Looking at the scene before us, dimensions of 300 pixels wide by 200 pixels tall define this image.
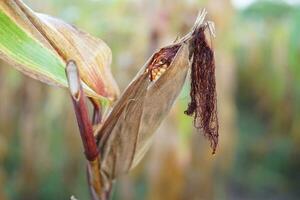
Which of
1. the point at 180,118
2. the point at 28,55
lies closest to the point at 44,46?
the point at 28,55

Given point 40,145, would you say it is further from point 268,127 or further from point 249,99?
point 249,99

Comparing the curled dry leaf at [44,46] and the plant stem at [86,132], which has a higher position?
the curled dry leaf at [44,46]

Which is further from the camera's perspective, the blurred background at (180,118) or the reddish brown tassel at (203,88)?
the blurred background at (180,118)

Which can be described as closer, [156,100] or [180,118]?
[156,100]

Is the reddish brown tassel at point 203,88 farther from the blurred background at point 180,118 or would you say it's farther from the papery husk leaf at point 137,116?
the blurred background at point 180,118

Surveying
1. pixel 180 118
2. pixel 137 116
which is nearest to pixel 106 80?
pixel 137 116

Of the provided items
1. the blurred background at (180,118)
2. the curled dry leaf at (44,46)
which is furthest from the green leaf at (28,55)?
the blurred background at (180,118)

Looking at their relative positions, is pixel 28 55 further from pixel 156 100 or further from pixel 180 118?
pixel 180 118
